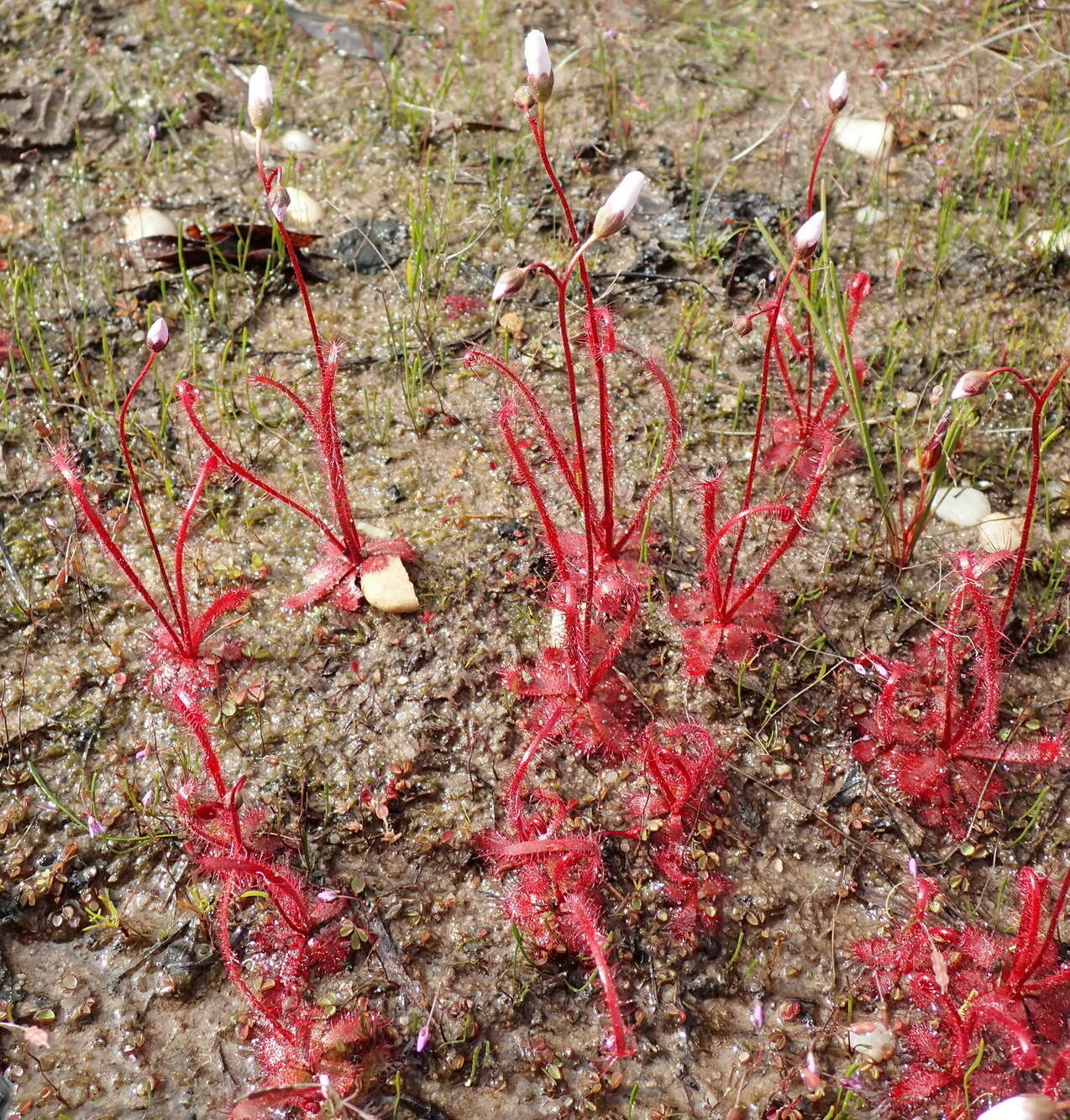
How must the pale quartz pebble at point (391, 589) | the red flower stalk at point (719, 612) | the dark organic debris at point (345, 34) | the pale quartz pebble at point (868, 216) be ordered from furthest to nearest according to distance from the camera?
the dark organic debris at point (345, 34) < the pale quartz pebble at point (868, 216) < the pale quartz pebble at point (391, 589) < the red flower stalk at point (719, 612)

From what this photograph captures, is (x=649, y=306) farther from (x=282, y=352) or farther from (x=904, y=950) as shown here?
(x=904, y=950)

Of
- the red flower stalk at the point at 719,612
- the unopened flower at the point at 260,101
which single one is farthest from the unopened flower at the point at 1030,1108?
the unopened flower at the point at 260,101

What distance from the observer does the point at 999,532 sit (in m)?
2.83

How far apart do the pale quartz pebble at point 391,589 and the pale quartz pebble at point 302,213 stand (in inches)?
57.1

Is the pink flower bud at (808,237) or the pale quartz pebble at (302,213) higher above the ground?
the pink flower bud at (808,237)

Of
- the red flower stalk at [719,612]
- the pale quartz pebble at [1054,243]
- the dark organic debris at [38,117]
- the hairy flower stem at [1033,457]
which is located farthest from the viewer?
Answer: the dark organic debris at [38,117]

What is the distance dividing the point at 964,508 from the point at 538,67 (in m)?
1.75

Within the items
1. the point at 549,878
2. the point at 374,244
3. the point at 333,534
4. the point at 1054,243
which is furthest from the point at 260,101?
the point at 1054,243

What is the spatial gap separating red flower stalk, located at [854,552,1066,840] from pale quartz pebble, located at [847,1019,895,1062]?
502 millimetres

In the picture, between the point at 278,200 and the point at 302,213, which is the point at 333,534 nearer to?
the point at 278,200

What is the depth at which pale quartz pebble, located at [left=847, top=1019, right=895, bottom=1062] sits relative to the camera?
207cm

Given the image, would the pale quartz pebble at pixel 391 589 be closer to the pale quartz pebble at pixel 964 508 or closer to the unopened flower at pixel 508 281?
the unopened flower at pixel 508 281

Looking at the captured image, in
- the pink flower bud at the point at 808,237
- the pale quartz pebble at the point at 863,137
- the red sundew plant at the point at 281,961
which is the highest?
the pink flower bud at the point at 808,237

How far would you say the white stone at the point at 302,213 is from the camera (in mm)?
3488
